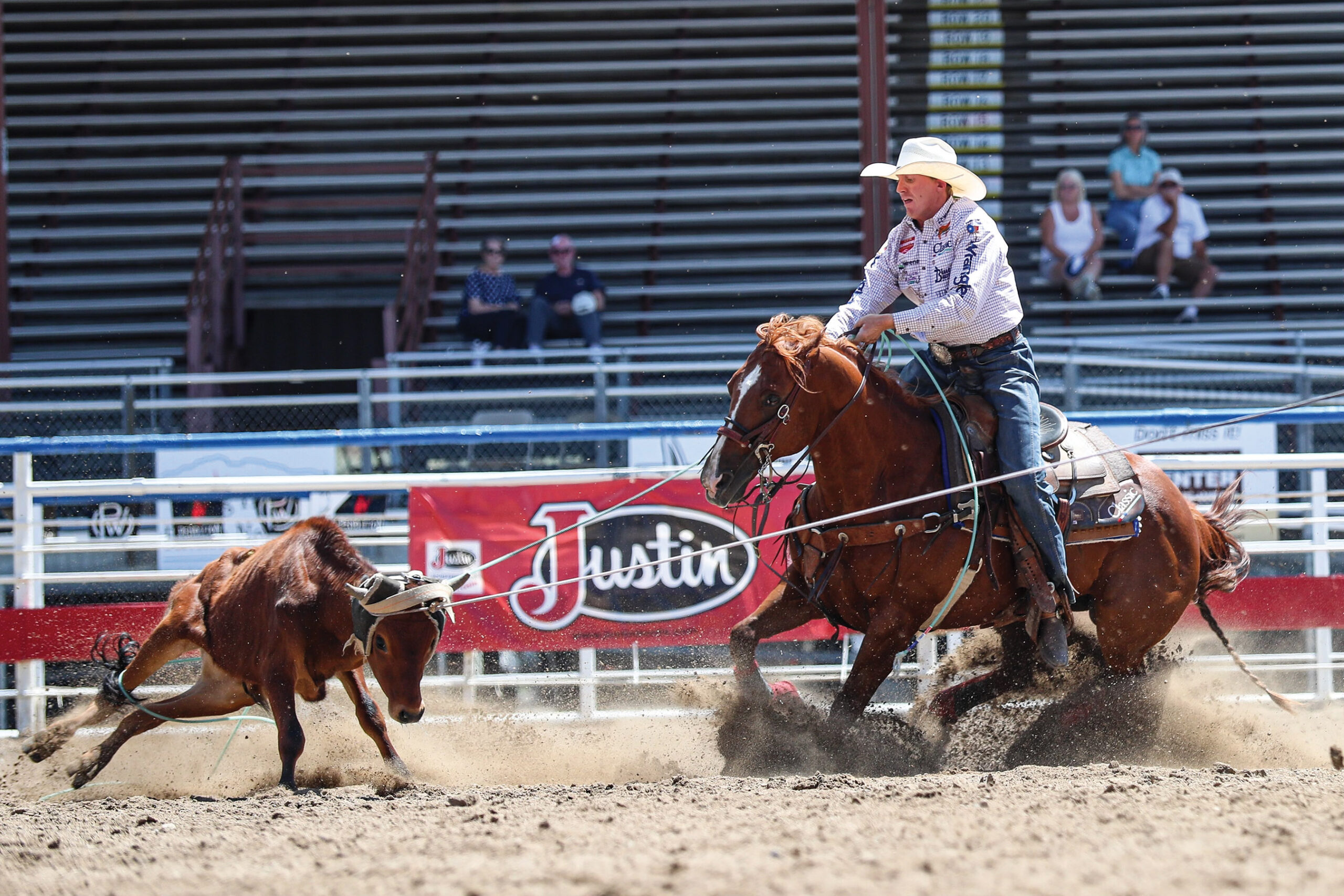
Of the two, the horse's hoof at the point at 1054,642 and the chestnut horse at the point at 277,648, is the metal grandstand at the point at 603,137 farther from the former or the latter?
the horse's hoof at the point at 1054,642

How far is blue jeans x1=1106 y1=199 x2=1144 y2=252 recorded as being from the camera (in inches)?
495

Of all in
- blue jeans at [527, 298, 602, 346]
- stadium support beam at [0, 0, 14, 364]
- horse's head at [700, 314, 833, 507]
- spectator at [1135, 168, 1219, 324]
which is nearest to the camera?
horse's head at [700, 314, 833, 507]

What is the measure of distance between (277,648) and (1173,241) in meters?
10.2

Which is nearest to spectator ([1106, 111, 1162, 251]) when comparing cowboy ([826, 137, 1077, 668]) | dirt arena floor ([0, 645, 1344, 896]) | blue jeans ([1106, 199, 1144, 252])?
blue jeans ([1106, 199, 1144, 252])

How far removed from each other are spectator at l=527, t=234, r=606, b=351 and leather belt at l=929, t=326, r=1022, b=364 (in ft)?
21.1

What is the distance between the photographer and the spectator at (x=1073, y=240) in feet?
40.0

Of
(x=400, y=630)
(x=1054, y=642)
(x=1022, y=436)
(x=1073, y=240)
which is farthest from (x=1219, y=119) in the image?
(x=400, y=630)

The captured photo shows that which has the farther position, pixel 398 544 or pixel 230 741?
pixel 398 544

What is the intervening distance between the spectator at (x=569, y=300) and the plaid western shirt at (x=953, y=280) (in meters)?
6.41

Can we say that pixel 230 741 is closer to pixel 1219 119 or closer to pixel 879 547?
pixel 879 547

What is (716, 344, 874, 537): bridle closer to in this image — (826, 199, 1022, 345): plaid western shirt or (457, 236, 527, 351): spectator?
(826, 199, 1022, 345): plaid western shirt

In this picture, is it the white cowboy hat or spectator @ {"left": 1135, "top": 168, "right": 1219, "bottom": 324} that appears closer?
the white cowboy hat

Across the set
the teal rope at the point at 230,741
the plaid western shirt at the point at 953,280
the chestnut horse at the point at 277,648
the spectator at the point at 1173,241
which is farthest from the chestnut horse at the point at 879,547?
the spectator at the point at 1173,241

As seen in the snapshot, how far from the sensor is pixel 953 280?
4.69 meters
